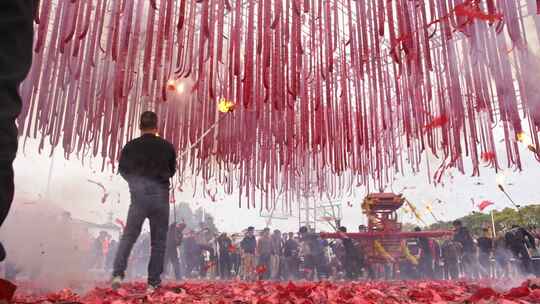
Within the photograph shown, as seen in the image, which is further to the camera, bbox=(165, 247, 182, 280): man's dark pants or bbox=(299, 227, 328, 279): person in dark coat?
bbox=(299, 227, 328, 279): person in dark coat

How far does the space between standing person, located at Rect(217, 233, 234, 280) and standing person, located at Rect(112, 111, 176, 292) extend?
9.41 meters

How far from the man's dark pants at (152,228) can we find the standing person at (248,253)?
8.97 meters

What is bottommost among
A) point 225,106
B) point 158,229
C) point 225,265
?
point 225,265

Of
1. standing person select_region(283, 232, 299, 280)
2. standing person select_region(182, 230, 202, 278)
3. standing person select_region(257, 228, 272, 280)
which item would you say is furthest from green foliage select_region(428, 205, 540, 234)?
standing person select_region(182, 230, 202, 278)

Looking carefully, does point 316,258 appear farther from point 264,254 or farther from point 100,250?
point 100,250

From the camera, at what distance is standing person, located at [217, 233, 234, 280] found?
12.6m

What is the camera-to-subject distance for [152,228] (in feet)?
12.3

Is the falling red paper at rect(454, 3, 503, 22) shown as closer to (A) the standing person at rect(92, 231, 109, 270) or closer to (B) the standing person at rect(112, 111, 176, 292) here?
(B) the standing person at rect(112, 111, 176, 292)

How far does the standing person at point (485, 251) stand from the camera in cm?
1108

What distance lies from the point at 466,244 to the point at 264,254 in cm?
620

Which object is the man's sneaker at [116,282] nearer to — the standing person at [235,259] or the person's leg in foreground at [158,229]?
the person's leg in foreground at [158,229]

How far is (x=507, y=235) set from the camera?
Answer: 9102 millimetres

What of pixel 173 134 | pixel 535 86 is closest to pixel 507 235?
pixel 535 86

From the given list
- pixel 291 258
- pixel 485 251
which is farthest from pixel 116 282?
pixel 485 251
